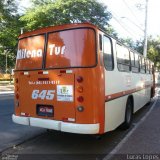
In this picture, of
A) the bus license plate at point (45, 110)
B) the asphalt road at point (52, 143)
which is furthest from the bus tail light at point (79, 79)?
the asphalt road at point (52, 143)

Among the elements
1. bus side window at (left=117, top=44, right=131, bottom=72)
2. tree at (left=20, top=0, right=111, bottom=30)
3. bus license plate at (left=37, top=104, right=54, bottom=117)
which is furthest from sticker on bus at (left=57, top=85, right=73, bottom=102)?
tree at (left=20, top=0, right=111, bottom=30)

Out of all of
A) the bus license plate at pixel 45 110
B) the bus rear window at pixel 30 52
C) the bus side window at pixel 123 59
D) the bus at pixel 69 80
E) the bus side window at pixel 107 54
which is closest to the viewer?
the bus at pixel 69 80

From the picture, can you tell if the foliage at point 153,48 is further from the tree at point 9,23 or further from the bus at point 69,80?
the bus at point 69,80

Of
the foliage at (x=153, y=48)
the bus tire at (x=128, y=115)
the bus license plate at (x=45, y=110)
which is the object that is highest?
the foliage at (x=153, y=48)

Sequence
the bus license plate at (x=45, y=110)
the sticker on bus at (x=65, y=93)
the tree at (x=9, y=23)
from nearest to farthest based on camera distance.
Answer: the sticker on bus at (x=65, y=93) < the bus license plate at (x=45, y=110) < the tree at (x=9, y=23)

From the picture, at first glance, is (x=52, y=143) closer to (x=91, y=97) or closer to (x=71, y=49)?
(x=91, y=97)

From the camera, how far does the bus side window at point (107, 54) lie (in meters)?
7.36

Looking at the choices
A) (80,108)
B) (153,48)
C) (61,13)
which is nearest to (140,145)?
(80,108)

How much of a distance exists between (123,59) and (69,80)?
9.61 feet

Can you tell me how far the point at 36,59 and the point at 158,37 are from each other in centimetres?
5351

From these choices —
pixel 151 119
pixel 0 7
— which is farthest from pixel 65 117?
pixel 0 7

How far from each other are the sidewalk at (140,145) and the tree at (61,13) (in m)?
25.8

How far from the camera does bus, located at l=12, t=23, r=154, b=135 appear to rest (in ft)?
22.1

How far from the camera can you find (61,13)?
34750 millimetres
